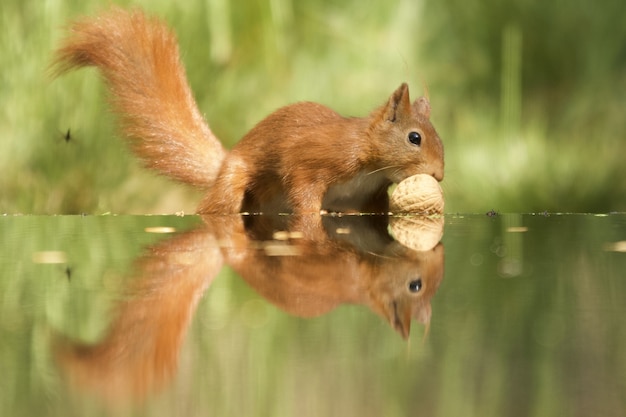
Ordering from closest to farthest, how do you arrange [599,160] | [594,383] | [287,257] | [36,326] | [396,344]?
1. [594,383]
2. [396,344]
3. [36,326]
4. [287,257]
5. [599,160]

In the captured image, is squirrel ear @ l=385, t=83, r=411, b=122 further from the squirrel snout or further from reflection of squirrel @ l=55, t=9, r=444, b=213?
the squirrel snout

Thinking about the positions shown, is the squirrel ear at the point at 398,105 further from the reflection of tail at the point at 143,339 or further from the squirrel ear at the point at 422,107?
the reflection of tail at the point at 143,339

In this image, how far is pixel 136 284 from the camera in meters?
1.22

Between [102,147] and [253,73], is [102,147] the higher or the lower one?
the lower one

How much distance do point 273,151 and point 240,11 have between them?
74 centimetres

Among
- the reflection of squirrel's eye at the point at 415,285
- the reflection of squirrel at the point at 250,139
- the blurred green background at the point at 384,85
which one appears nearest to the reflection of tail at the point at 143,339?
the reflection of squirrel's eye at the point at 415,285

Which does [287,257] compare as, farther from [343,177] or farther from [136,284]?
[343,177]

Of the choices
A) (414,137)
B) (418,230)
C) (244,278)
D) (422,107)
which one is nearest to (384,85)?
(422,107)

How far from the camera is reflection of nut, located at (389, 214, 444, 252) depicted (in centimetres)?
175

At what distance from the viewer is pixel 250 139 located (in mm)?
2652

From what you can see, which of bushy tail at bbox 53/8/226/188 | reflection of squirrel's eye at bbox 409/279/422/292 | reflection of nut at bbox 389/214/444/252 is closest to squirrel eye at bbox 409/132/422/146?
reflection of nut at bbox 389/214/444/252

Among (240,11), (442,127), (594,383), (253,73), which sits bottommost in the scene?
(594,383)

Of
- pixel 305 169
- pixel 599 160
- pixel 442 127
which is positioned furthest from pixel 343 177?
pixel 599 160

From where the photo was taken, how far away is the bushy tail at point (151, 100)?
269 cm
